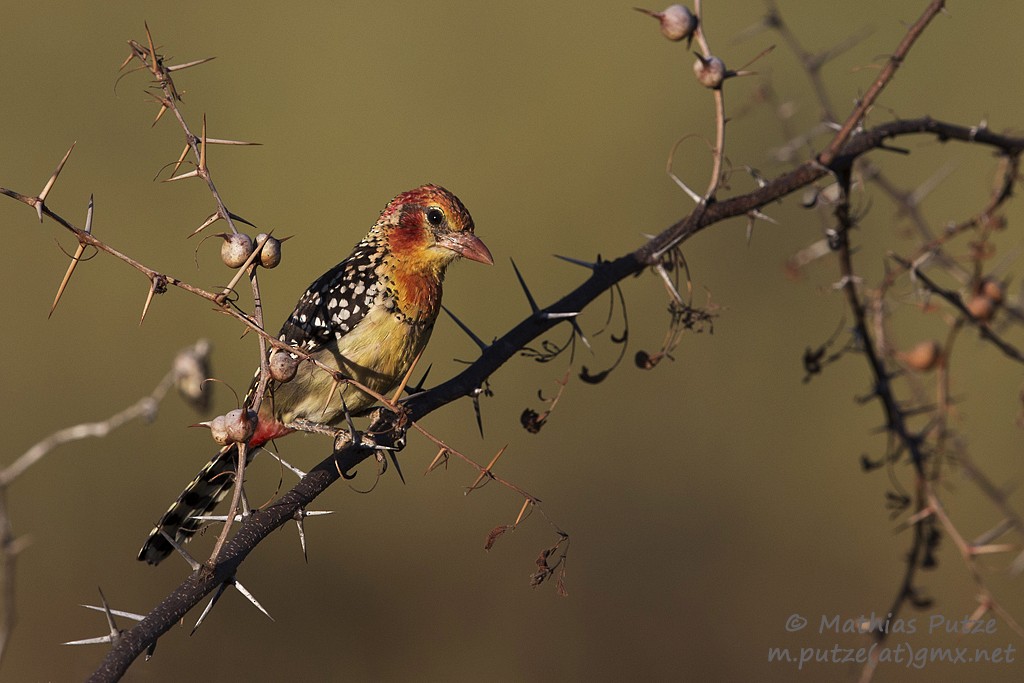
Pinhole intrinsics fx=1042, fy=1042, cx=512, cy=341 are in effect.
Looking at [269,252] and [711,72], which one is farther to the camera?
[711,72]

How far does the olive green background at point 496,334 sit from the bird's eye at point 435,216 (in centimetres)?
298

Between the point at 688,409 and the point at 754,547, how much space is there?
1098mm

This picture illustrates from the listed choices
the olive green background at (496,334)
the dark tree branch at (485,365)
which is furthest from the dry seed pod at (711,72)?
the olive green background at (496,334)

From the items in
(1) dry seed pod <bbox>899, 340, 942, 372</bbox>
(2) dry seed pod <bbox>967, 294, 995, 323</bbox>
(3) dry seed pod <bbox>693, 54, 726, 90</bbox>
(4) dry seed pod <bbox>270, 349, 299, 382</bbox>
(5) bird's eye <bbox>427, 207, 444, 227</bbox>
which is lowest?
(1) dry seed pod <bbox>899, 340, 942, 372</bbox>

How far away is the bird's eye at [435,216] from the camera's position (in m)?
4.40

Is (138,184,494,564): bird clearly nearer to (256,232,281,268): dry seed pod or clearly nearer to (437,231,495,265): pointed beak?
(437,231,495,265): pointed beak

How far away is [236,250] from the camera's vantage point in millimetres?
2328

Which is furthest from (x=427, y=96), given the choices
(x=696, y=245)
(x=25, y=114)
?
(x=25, y=114)

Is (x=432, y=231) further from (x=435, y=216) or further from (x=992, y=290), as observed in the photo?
(x=992, y=290)

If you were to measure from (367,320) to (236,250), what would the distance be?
191cm

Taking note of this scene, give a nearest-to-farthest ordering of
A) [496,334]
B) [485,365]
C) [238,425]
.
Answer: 1. [238,425]
2. [485,365]
3. [496,334]

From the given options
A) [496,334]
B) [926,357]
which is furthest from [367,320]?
[496,334]

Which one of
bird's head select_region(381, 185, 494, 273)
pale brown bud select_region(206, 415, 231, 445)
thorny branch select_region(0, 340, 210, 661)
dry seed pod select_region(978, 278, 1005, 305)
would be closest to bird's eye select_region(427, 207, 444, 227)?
bird's head select_region(381, 185, 494, 273)

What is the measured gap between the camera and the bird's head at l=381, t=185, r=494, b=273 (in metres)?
4.38
